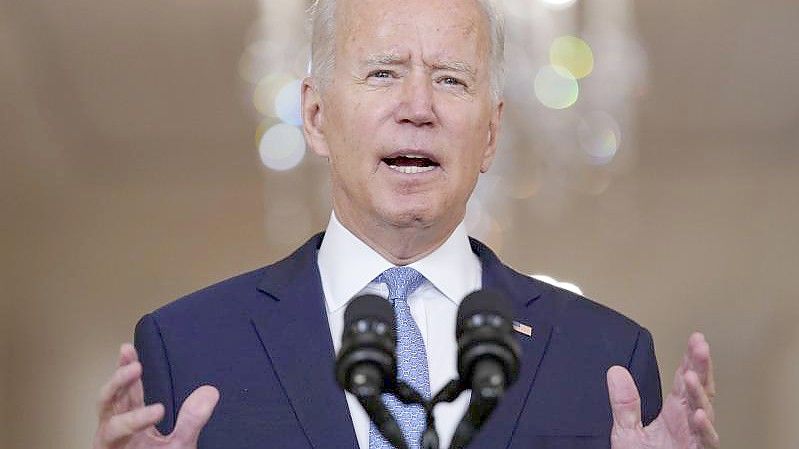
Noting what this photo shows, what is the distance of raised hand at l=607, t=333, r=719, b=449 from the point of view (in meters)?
1.30

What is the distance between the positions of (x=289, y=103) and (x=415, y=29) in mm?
3015

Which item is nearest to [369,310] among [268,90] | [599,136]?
[268,90]

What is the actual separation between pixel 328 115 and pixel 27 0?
2987 mm

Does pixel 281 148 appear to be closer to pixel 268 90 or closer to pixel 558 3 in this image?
pixel 268 90

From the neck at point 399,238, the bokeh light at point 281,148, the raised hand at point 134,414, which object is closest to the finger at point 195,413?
the raised hand at point 134,414

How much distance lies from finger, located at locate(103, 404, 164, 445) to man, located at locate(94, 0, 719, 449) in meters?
0.30

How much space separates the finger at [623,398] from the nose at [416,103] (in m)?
0.41

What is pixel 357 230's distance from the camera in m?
1.70

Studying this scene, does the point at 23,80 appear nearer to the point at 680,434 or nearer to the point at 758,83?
the point at 758,83

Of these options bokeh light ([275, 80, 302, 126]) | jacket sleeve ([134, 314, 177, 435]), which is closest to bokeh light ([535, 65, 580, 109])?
bokeh light ([275, 80, 302, 126])

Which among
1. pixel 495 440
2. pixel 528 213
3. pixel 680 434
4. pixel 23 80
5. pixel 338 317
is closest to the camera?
pixel 680 434

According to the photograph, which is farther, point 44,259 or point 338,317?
point 44,259

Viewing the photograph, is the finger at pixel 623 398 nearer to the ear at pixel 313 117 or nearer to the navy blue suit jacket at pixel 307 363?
the navy blue suit jacket at pixel 307 363

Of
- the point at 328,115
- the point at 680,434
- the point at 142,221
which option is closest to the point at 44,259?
the point at 142,221
